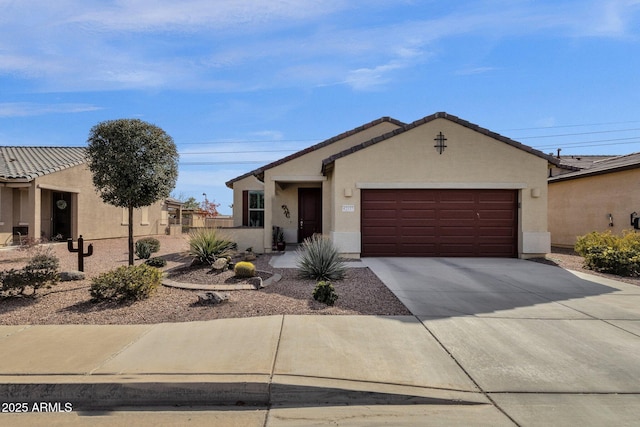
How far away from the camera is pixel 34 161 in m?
19.5

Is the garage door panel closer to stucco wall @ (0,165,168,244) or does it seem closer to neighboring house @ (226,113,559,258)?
neighboring house @ (226,113,559,258)

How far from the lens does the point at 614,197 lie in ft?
47.7

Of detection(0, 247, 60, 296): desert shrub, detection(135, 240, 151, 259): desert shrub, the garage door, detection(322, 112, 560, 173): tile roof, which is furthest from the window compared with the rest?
detection(0, 247, 60, 296): desert shrub

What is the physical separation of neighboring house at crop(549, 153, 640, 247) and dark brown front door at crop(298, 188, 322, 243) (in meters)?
11.1

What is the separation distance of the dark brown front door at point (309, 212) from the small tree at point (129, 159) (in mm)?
9583

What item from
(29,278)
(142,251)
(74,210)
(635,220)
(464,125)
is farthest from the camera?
(74,210)

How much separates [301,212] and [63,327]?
41.7 feet

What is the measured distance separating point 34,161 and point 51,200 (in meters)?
2.26

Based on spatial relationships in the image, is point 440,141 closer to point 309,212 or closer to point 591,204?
point 309,212

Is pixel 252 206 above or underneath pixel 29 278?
above

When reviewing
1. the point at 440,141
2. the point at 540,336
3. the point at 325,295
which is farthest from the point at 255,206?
the point at 540,336

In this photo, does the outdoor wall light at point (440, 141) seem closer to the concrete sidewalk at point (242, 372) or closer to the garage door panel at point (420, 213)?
the garage door panel at point (420, 213)

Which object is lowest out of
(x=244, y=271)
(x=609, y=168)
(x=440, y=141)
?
(x=244, y=271)

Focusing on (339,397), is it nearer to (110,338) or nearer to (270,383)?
(270,383)
